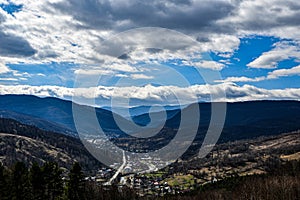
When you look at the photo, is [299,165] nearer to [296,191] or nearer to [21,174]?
[296,191]

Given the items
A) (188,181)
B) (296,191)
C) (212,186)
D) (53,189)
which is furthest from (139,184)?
(53,189)

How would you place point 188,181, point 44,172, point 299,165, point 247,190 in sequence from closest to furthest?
point 44,172 → point 247,190 → point 299,165 → point 188,181

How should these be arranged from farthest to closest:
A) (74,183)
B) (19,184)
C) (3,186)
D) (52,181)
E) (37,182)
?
(52,181) → (74,183) → (37,182) → (19,184) → (3,186)

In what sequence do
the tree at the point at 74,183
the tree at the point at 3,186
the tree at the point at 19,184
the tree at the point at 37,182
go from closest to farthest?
1. the tree at the point at 3,186
2. the tree at the point at 19,184
3. the tree at the point at 37,182
4. the tree at the point at 74,183

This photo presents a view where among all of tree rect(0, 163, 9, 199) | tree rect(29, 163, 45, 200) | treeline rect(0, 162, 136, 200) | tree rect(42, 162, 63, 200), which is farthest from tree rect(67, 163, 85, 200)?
tree rect(0, 163, 9, 199)

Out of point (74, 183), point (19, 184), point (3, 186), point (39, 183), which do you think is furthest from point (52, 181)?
point (3, 186)

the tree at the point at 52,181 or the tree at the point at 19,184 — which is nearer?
the tree at the point at 19,184

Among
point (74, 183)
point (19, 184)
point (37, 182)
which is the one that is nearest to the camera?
point (19, 184)

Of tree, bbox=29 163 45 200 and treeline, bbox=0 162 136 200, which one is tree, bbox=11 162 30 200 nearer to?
treeline, bbox=0 162 136 200

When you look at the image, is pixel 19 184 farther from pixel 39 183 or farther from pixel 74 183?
pixel 74 183

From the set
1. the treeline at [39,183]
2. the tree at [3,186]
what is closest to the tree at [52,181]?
the treeline at [39,183]

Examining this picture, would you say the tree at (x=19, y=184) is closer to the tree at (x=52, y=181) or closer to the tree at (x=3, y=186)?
the tree at (x=3, y=186)
